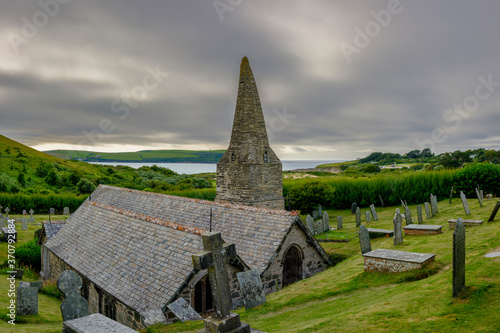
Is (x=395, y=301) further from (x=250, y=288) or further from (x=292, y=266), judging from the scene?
(x=292, y=266)

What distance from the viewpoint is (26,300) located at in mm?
10141

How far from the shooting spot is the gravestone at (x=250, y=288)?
9289 mm

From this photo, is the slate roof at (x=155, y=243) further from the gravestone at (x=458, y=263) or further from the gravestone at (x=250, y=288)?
the gravestone at (x=458, y=263)

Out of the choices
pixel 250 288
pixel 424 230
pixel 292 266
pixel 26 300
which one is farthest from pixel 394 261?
pixel 26 300

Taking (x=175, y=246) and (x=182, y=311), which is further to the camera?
(x=175, y=246)

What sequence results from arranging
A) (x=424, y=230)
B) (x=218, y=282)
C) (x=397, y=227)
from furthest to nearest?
(x=424, y=230) → (x=397, y=227) → (x=218, y=282)

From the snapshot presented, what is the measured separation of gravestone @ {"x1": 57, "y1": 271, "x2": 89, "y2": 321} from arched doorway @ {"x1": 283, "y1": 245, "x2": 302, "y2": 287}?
340 inches

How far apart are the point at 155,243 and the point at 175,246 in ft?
4.28

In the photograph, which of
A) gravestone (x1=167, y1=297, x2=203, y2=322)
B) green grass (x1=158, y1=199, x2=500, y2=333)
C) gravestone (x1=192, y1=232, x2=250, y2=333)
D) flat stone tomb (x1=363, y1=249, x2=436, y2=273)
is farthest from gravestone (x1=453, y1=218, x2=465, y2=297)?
gravestone (x1=167, y1=297, x2=203, y2=322)

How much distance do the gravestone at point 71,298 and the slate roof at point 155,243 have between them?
3.05 m

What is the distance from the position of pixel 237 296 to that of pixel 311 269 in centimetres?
447

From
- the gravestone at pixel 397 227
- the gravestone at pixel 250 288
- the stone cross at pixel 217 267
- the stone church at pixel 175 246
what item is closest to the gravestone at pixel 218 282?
the stone cross at pixel 217 267

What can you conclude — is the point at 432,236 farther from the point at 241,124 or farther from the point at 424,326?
the point at 241,124

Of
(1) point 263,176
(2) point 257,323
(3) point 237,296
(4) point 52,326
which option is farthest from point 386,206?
(4) point 52,326
